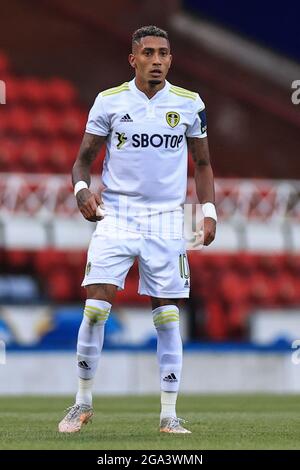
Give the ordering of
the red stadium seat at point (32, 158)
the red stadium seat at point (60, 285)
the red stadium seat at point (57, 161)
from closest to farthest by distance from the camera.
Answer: the red stadium seat at point (60, 285) → the red stadium seat at point (32, 158) → the red stadium seat at point (57, 161)

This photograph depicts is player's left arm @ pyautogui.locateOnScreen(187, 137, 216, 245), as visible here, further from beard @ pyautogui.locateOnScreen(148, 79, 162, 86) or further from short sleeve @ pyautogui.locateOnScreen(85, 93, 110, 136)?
short sleeve @ pyautogui.locateOnScreen(85, 93, 110, 136)

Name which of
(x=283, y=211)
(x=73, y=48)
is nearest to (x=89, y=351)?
(x=283, y=211)

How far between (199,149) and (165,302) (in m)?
0.89

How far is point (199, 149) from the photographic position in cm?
775

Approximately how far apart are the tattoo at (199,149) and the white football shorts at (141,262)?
482 millimetres

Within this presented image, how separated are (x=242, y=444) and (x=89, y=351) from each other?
113cm

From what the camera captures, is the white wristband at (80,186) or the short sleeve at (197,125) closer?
the white wristband at (80,186)

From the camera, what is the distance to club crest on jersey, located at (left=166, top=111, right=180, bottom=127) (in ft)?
24.9

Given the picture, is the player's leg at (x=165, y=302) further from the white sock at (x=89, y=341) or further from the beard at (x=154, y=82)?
the beard at (x=154, y=82)

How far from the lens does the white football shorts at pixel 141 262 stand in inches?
293

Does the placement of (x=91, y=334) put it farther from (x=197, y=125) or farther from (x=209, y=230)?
(x=197, y=125)

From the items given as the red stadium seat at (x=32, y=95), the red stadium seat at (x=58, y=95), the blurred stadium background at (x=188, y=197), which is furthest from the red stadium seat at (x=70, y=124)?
the red stadium seat at (x=32, y=95)

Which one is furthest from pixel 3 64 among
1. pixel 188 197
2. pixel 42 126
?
pixel 188 197

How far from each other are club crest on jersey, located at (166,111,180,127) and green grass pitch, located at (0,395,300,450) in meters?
1.68
